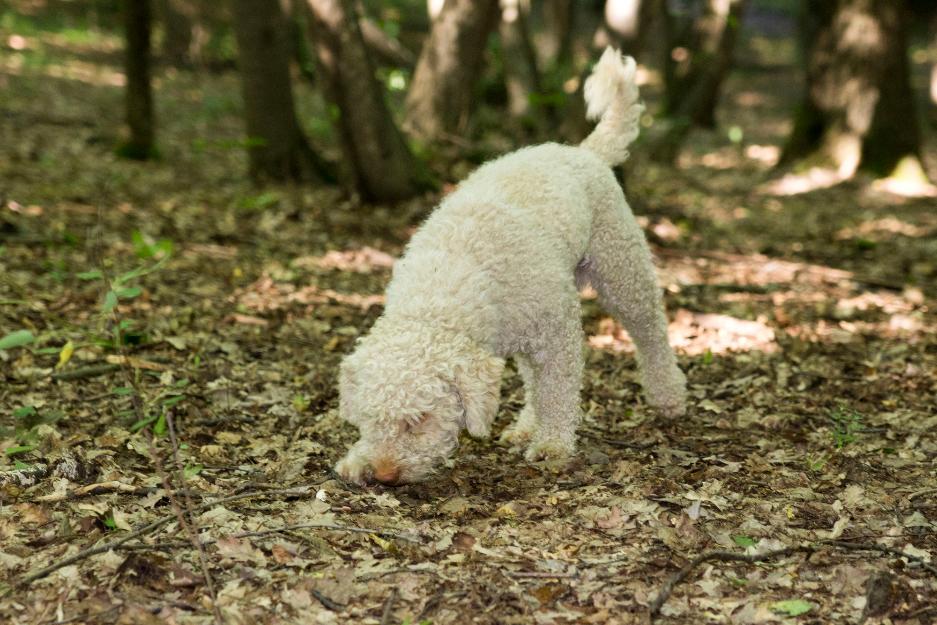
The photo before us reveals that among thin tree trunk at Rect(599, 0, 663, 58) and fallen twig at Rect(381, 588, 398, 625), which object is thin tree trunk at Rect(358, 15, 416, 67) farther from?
fallen twig at Rect(381, 588, 398, 625)

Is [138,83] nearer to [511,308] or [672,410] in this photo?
[511,308]

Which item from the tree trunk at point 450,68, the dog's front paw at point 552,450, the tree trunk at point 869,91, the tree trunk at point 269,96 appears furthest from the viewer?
the tree trunk at point 869,91

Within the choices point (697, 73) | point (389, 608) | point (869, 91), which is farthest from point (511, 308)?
point (697, 73)

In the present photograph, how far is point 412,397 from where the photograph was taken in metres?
3.67

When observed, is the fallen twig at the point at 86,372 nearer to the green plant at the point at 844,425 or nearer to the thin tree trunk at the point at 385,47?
the green plant at the point at 844,425

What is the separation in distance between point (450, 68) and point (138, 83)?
3414 mm

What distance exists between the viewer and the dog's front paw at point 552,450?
176 inches

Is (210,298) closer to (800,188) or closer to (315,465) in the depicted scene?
(315,465)

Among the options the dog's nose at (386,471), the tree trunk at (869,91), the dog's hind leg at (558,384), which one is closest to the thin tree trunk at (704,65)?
the tree trunk at (869,91)

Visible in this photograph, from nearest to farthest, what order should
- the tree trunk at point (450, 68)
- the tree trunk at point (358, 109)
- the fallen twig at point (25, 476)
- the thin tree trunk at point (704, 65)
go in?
1. the fallen twig at point (25, 476)
2. the tree trunk at point (358, 109)
3. the tree trunk at point (450, 68)
4. the thin tree trunk at point (704, 65)

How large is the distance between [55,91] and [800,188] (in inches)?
449

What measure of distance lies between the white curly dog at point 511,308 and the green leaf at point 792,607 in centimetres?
133

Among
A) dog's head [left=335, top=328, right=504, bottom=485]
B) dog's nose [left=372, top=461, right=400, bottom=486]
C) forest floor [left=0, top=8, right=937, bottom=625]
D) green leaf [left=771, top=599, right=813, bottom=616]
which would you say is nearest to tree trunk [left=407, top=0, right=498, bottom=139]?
forest floor [left=0, top=8, right=937, bottom=625]

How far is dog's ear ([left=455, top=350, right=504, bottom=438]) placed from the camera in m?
3.74
